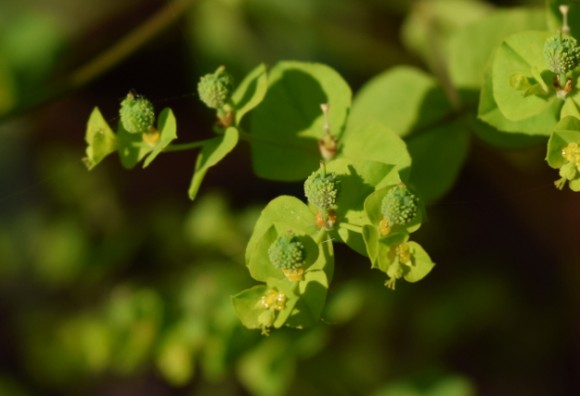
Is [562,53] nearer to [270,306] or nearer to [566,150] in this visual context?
[566,150]

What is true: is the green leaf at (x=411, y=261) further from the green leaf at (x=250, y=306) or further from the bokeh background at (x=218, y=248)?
the bokeh background at (x=218, y=248)

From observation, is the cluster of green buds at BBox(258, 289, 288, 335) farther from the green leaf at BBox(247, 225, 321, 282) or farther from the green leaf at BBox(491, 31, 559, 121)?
the green leaf at BBox(491, 31, 559, 121)

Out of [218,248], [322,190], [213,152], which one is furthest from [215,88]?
[218,248]

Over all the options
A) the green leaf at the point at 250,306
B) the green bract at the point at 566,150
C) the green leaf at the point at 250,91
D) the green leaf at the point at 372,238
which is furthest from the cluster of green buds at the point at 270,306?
the green bract at the point at 566,150

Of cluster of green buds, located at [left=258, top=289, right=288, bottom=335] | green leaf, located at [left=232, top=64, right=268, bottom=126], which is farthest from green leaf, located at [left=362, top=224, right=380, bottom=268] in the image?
green leaf, located at [left=232, top=64, right=268, bottom=126]

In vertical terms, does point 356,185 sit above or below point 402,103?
above

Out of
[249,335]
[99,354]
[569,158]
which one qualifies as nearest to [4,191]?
[99,354]
